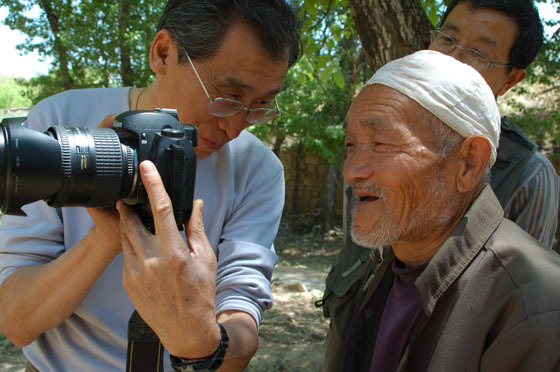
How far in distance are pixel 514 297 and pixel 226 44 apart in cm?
114

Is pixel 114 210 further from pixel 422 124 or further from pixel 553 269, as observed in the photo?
pixel 553 269

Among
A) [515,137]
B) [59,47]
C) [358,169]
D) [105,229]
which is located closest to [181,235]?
[105,229]

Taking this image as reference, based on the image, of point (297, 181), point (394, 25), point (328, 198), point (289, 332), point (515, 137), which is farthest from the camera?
point (297, 181)

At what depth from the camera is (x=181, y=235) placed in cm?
166

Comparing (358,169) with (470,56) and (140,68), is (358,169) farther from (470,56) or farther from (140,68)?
(140,68)

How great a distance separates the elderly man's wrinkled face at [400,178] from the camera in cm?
165

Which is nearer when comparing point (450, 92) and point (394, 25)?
point (450, 92)

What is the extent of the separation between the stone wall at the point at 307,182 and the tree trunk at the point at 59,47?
5560mm

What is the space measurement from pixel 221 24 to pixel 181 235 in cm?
70

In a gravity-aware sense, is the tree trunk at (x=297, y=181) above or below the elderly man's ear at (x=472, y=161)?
below

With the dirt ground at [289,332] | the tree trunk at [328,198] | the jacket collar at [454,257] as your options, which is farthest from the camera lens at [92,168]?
the tree trunk at [328,198]

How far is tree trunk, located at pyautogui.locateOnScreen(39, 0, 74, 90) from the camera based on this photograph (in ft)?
35.1

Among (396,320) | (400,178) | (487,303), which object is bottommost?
(396,320)

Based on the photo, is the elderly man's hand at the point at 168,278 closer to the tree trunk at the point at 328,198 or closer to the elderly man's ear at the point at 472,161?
the elderly man's ear at the point at 472,161
